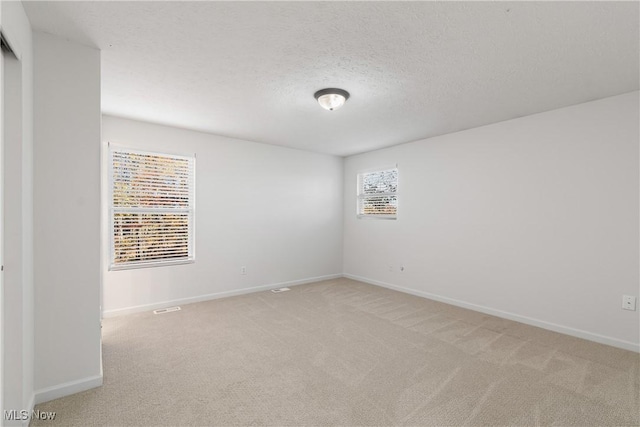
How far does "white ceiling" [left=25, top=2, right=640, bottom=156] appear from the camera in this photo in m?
1.82

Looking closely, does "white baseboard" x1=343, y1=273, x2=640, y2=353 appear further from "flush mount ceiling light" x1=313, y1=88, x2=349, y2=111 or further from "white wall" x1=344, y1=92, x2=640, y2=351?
"flush mount ceiling light" x1=313, y1=88, x2=349, y2=111

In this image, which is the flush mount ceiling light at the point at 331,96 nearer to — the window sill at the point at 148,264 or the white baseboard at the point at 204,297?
the window sill at the point at 148,264

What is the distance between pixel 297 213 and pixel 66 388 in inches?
150

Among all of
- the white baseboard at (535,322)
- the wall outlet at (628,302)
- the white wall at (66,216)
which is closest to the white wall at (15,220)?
the white wall at (66,216)

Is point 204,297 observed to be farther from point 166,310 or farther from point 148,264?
point 148,264

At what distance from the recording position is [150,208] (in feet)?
13.1

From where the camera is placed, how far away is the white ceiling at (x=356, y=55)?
182cm

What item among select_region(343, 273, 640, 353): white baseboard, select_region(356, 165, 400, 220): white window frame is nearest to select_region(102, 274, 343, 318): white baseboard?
select_region(356, 165, 400, 220): white window frame

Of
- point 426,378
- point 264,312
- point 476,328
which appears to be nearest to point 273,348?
point 264,312

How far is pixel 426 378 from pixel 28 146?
3085 mm

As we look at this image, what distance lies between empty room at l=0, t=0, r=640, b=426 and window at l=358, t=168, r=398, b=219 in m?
0.05

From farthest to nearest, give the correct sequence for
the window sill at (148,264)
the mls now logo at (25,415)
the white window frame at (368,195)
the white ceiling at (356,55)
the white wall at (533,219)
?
the white window frame at (368,195) → the window sill at (148,264) → the white wall at (533,219) → the white ceiling at (356,55) → the mls now logo at (25,415)

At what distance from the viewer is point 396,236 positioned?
16.8 ft

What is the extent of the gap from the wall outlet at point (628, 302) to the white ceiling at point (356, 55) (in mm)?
1914
